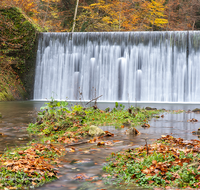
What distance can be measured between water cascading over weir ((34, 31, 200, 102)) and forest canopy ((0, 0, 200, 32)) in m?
9.60

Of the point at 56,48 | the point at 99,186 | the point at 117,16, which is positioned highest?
the point at 117,16

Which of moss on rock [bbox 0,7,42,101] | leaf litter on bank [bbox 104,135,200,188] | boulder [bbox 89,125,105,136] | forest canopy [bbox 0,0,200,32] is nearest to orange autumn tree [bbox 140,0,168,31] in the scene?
forest canopy [bbox 0,0,200,32]

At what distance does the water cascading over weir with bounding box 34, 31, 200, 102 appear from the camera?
69.4 ft

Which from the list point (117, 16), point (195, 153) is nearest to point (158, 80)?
point (117, 16)

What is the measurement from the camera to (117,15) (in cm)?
3297

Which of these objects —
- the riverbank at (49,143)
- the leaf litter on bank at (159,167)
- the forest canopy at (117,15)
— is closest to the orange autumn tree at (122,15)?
the forest canopy at (117,15)

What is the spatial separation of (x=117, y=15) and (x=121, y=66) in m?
13.4

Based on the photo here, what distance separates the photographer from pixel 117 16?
3306 cm

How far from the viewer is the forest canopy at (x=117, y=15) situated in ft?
107

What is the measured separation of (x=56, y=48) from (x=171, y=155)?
A: 20514 mm

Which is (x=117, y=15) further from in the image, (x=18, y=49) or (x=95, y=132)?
(x=95, y=132)

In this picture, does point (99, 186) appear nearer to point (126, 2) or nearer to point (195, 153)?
point (195, 153)

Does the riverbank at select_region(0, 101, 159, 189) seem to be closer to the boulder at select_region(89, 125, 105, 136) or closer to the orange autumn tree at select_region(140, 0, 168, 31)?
the boulder at select_region(89, 125, 105, 136)

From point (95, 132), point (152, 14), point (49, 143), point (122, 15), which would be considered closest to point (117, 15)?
point (122, 15)
